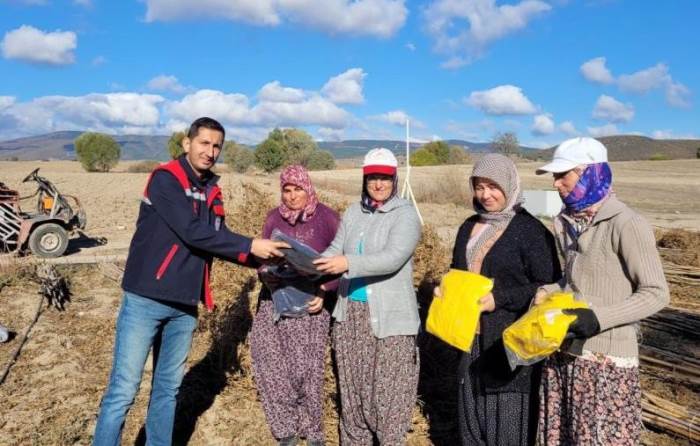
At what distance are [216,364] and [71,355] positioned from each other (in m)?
1.52

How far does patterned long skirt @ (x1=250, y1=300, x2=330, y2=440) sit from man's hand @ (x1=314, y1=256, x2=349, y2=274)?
0.71m

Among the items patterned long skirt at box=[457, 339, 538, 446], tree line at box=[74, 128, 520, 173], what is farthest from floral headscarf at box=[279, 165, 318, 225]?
tree line at box=[74, 128, 520, 173]

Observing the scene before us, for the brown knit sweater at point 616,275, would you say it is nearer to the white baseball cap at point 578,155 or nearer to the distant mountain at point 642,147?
the white baseball cap at point 578,155

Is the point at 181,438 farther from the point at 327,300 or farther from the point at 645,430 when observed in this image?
the point at 645,430

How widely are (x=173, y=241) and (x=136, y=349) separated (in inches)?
22.1

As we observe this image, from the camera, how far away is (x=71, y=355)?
5023 mm

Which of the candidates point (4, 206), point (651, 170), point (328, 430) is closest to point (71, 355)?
point (328, 430)

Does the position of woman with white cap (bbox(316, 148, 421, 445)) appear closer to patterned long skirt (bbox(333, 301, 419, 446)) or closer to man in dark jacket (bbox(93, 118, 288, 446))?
patterned long skirt (bbox(333, 301, 419, 446))

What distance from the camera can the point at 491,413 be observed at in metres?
2.60

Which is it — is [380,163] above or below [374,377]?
above

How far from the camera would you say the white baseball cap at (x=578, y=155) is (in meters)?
2.12

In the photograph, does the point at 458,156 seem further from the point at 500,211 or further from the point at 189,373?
the point at 500,211

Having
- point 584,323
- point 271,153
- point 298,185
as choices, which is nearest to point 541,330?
point 584,323

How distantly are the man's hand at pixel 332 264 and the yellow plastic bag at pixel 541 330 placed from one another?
2.87 feet
